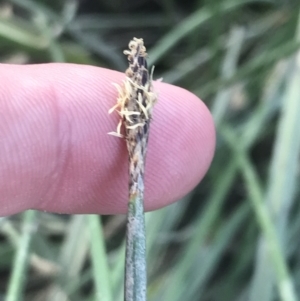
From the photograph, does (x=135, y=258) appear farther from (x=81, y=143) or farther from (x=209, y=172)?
(x=209, y=172)

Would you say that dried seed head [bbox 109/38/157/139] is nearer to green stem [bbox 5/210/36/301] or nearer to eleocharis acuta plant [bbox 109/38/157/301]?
eleocharis acuta plant [bbox 109/38/157/301]

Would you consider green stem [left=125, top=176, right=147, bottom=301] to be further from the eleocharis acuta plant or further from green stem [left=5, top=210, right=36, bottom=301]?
green stem [left=5, top=210, right=36, bottom=301]

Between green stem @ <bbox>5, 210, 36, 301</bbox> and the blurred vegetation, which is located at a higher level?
the blurred vegetation

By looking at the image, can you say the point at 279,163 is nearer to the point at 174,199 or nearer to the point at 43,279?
the point at 174,199

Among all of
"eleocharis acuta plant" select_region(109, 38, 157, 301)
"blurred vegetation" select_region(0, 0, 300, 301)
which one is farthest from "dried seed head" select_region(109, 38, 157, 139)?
"blurred vegetation" select_region(0, 0, 300, 301)

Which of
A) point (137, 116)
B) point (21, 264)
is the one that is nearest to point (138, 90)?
point (137, 116)

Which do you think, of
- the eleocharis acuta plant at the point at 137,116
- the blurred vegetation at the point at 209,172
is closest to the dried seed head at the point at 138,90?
the eleocharis acuta plant at the point at 137,116

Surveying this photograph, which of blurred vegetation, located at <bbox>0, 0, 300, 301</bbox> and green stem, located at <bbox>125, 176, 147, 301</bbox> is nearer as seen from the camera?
green stem, located at <bbox>125, 176, 147, 301</bbox>

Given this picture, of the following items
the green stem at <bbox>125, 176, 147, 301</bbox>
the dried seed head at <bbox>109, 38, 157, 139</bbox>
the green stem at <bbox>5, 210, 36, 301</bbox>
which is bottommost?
the green stem at <bbox>125, 176, 147, 301</bbox>
